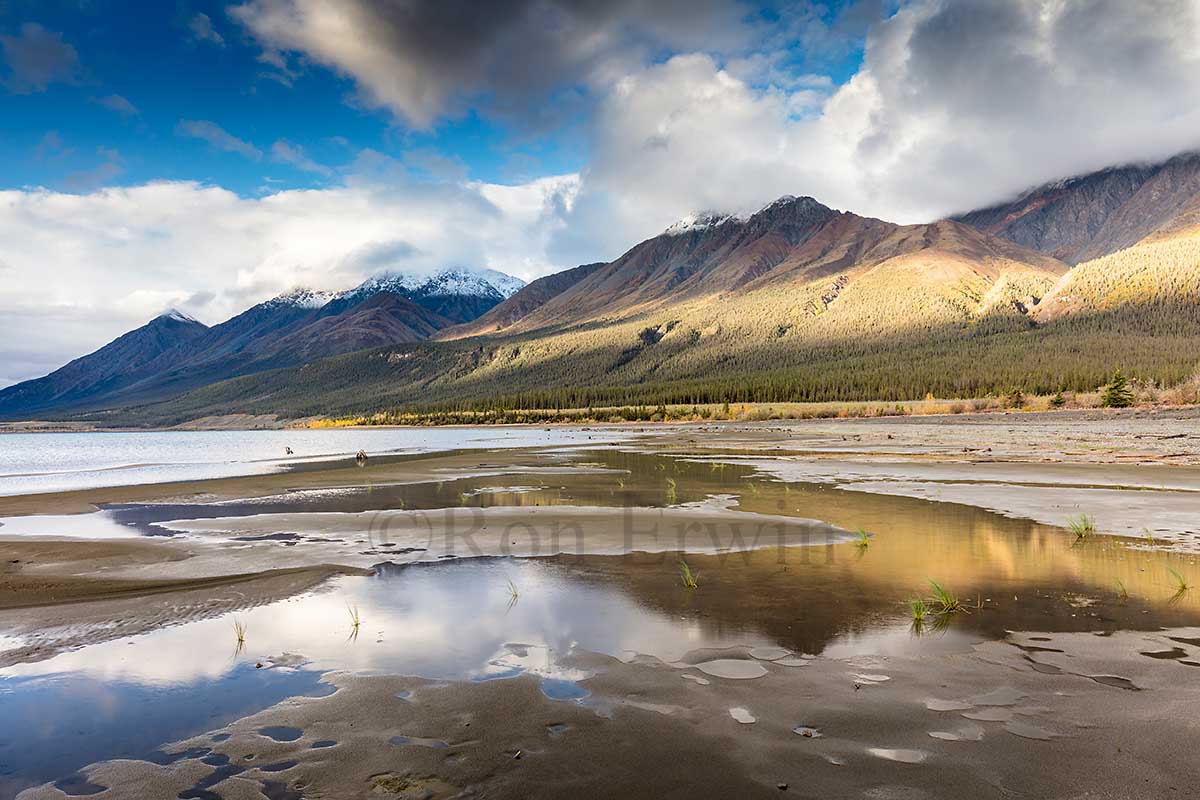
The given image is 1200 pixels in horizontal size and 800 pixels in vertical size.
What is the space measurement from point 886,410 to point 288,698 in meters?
103

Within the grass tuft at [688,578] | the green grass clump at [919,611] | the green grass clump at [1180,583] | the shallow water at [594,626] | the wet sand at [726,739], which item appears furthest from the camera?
the grass tuft at [688,578]

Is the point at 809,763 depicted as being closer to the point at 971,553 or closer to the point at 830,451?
the point at 971,553

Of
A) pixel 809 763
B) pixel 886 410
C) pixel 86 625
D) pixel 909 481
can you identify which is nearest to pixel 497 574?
pixel 86 625

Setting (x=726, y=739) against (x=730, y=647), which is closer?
(x=726, y=739)

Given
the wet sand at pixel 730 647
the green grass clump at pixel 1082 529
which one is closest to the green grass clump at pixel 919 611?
the wet sand at pixel 730 647

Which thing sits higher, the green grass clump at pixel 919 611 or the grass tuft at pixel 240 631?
the green grass clump at pixel 919 611

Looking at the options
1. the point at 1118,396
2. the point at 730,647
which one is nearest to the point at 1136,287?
the point at 1118,396
